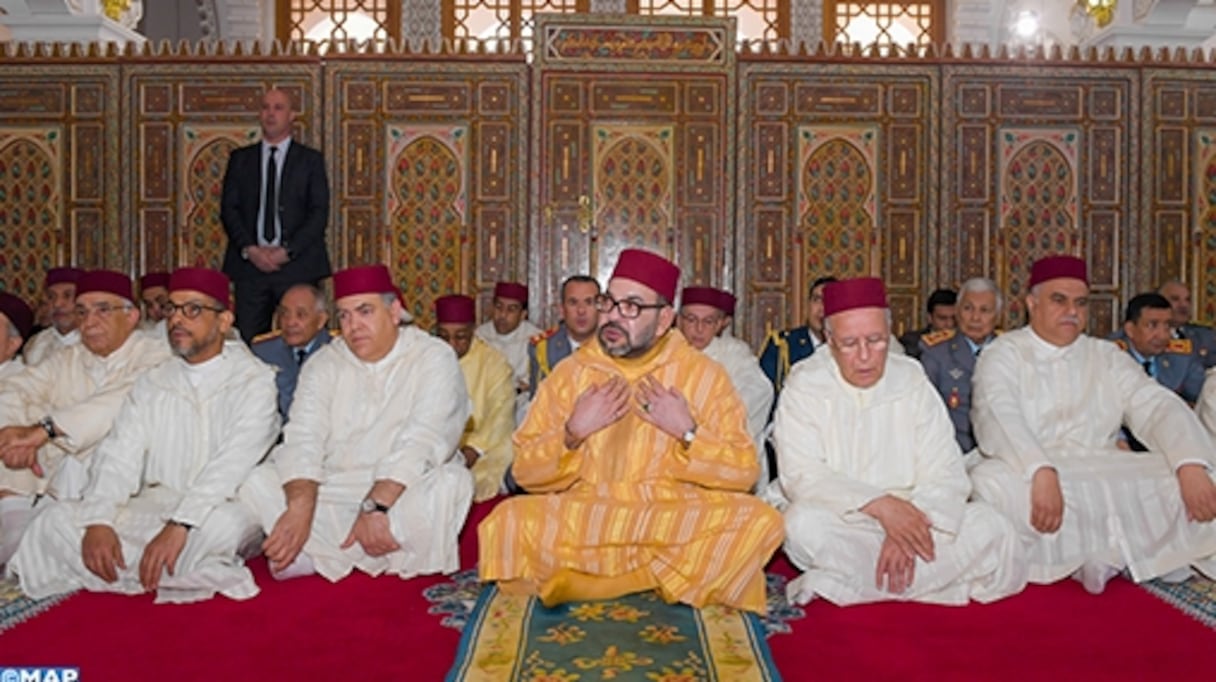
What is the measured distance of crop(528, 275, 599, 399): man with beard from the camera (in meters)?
5.13

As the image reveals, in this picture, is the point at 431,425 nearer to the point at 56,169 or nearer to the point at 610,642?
the point at 610,642

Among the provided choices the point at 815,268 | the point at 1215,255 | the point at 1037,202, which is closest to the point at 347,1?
the point at 815,268

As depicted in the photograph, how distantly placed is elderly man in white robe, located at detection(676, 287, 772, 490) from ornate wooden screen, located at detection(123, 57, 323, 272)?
312cm

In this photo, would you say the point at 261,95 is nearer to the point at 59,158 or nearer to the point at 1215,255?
the point at 59,158

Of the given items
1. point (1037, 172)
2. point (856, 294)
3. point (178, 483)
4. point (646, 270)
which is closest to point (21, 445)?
point (178, 483)

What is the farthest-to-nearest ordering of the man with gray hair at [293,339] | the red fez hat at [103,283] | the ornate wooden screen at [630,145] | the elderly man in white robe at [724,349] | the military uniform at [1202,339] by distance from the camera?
the ornate wooden screen at [630,145]
the military uniform at [1202,339]
the elderly man in white robe at [724,349]
the man with gray hair at [293,339]
the red fez hat at [103,283]

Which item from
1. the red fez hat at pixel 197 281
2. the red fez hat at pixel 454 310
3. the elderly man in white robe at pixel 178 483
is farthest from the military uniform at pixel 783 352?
the red fez hat at pixel 197 281

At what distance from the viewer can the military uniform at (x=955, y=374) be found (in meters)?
5.05

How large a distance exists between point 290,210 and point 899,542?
14.6 ft

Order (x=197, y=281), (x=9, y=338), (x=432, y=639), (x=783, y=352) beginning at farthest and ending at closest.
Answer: (x=783, y=352) → (x=9, y=338) → (x=197, y=281) → (x=432, y=639)

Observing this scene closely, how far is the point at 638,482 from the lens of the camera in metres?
3.35

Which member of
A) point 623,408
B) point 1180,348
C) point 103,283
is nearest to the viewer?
point 623,408

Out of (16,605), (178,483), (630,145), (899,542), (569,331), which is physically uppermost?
(630,145)

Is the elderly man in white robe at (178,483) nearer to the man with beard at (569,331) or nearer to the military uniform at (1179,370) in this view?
the man with beard at (569,331)
